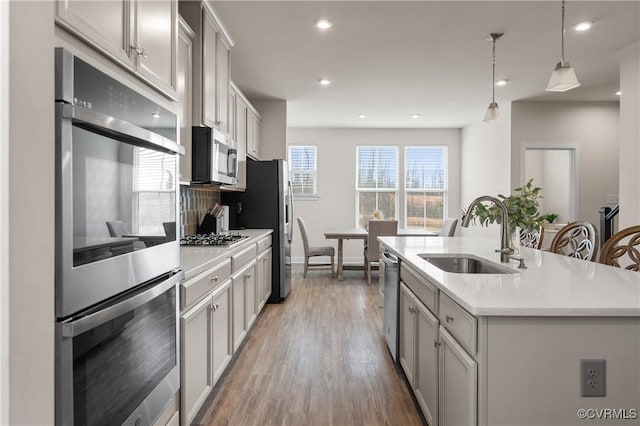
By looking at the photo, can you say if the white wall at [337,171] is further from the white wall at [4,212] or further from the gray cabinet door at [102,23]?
the white wall at [4,212]

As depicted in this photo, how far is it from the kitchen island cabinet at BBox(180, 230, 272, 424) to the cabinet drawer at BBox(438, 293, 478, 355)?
1.13m

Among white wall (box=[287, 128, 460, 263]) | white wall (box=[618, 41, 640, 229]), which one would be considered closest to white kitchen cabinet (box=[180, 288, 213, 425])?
white wall (box=[618, 41, 640, 229])

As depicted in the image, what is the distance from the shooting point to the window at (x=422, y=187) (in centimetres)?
787

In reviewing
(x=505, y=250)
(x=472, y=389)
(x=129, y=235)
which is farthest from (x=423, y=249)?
(x=129, y=235)

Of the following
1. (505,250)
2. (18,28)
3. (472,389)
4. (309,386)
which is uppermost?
(18,28)

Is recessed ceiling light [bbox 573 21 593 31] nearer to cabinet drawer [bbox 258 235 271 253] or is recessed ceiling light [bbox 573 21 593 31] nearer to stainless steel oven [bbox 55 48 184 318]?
cabinet drawer [bbox 258 235 271 253]

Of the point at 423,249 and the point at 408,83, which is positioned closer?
the point at 423,249

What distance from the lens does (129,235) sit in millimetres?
1255

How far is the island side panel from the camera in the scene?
1185 millimetres

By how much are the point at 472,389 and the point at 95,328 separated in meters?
1.14

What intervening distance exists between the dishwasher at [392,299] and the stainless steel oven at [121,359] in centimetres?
144

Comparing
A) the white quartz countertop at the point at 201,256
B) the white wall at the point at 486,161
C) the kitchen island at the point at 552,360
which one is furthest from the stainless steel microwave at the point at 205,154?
the white wall at the point at 486,161

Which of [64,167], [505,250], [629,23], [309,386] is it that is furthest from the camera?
[629,23]

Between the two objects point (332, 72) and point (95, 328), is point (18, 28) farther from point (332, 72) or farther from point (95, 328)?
point (332, 72)
